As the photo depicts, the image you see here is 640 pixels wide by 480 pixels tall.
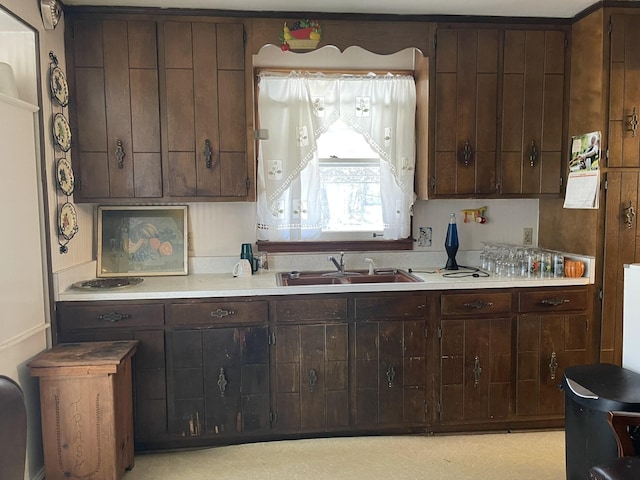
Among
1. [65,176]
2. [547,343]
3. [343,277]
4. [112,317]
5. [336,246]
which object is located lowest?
[547,343]

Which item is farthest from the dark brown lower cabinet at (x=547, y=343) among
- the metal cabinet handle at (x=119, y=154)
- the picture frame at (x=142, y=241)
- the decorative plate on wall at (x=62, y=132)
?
the decorative plate on wall at (x=62, y=132)

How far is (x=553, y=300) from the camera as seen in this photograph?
2727 mm

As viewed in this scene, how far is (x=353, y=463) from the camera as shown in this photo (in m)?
2.45

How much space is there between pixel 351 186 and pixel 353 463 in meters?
1.73

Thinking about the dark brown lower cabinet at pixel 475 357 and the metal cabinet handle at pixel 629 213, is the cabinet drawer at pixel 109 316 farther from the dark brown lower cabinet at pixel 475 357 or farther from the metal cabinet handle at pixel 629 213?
the metal cabinet handle at pixel 629 213

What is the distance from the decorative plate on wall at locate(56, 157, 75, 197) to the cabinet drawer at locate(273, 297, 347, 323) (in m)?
1.32

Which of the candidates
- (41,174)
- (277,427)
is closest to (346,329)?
(277,427)

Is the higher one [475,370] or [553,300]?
[553,300]

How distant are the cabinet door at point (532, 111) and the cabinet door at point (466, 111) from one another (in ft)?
0.27

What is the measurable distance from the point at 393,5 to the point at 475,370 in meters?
2.18

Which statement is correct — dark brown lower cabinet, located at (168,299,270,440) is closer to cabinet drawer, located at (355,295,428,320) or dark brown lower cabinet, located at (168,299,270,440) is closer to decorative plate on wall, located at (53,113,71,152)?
cabinet drawer, located at (355,295,428,320)

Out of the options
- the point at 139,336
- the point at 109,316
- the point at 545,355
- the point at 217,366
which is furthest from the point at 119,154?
the point at 545,355

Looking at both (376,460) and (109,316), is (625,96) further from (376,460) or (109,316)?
(109,316)

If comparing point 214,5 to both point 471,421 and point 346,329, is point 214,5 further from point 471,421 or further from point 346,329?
point 471,421
